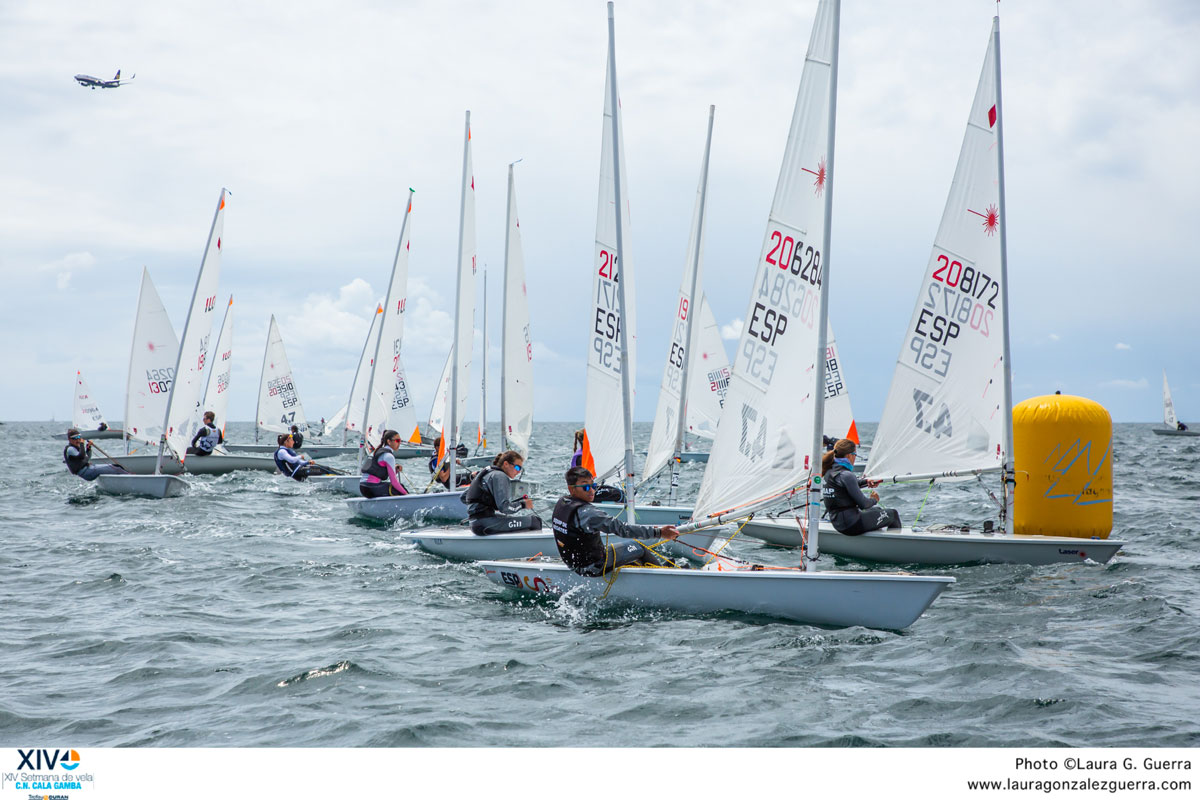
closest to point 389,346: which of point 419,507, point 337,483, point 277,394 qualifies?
point 337,483

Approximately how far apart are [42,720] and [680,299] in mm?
11383

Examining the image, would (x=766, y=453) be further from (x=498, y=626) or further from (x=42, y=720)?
(x=42, y=720)

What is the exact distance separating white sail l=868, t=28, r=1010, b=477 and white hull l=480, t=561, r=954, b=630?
3590 mm

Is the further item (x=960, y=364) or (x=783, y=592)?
(x=960, y=364)

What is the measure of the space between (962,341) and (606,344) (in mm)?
4017

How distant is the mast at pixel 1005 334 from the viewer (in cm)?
947

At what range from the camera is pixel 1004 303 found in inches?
383

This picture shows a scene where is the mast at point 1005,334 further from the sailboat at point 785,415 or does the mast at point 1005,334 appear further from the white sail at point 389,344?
the white sail at point 389,344

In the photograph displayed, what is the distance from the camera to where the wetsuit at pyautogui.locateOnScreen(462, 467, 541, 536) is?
10.1 meters

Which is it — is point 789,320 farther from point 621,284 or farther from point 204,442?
point 204,442

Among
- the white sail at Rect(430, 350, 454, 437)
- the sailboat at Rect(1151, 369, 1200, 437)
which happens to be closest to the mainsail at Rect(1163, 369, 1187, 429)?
the sailboat at Rect(1151, 369, 1200, 437)

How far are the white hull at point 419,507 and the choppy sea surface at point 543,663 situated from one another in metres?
2.99

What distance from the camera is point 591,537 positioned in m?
7.35

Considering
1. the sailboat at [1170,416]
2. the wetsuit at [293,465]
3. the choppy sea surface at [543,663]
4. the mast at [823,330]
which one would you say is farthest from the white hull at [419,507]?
the sailboat at [1170,416]
